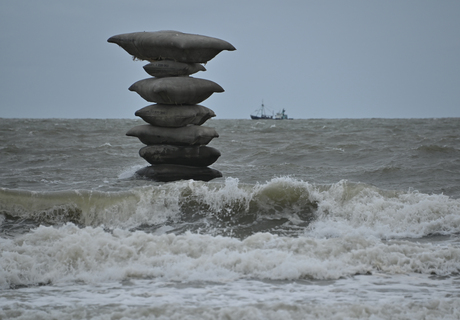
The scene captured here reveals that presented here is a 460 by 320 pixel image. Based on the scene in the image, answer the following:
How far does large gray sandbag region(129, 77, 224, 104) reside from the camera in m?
9.56

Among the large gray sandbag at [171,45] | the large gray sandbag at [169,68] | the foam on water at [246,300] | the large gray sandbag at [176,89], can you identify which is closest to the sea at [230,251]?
the foam on water at [246,300]

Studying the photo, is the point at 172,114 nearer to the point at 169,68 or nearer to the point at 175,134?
the point at 175,134

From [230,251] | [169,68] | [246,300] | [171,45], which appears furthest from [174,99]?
[246,300]

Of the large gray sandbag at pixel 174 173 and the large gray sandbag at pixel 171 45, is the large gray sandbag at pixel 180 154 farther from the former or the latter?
the large gray sandbag at pixel 171 45

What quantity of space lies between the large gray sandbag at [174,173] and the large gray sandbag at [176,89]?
126cm

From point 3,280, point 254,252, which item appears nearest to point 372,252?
point 254,252

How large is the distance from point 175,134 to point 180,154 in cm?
40

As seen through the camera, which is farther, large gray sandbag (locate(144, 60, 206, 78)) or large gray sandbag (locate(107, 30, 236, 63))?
large gray sandbag (locate(144, 60, 206, 78))

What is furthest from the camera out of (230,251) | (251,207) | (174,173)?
(174,173)

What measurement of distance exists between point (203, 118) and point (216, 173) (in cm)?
112

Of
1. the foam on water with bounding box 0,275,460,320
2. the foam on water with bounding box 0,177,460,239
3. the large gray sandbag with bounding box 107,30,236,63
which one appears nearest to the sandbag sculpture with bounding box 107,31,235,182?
the large gray sandbag with bounding box 107,30,236,63

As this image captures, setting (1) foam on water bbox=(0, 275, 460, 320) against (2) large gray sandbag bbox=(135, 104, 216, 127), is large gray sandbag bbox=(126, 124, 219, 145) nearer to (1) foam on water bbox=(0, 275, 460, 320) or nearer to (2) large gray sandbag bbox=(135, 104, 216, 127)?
(2) large gray sandbag bbox=(135, 104, 216, 127)

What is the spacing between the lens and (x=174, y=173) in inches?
393

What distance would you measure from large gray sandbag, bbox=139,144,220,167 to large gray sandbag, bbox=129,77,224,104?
886 mm
